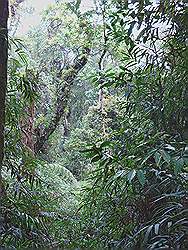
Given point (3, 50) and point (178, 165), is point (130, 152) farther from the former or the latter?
point (3, 50)

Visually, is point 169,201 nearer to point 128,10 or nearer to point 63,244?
point 128,10

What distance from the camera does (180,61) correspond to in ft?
4.73

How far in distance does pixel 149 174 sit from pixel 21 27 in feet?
13.5

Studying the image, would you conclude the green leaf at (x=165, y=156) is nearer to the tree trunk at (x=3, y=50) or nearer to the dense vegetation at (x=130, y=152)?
the dense vegetation at (x=130, y=152)

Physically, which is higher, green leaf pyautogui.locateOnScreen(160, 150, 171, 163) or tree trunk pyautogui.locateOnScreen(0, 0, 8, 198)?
tree trunk pyautogui.locateOnScreen(0, 0, 8, 198)

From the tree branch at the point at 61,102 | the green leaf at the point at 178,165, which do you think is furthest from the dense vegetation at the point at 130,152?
the tree branch at the point at 61,102

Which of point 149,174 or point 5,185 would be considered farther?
point 5,185

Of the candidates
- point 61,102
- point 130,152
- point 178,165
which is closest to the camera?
point 178,165

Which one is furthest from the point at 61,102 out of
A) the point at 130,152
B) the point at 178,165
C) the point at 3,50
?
the point at 178,165

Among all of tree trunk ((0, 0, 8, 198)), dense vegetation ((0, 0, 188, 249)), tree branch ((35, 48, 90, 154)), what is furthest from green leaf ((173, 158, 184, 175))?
tree branch ((35, 48, 90, 154))

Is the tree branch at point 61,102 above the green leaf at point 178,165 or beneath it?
beneath

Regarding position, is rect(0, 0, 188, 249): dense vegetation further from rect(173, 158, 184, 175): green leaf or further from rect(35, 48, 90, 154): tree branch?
rect(35, 48, 90, 154): tree branch

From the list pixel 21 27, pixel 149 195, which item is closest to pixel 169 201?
pixel 149 195

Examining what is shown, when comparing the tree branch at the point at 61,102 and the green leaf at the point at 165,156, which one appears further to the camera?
the tree branch at the point at 61,102
